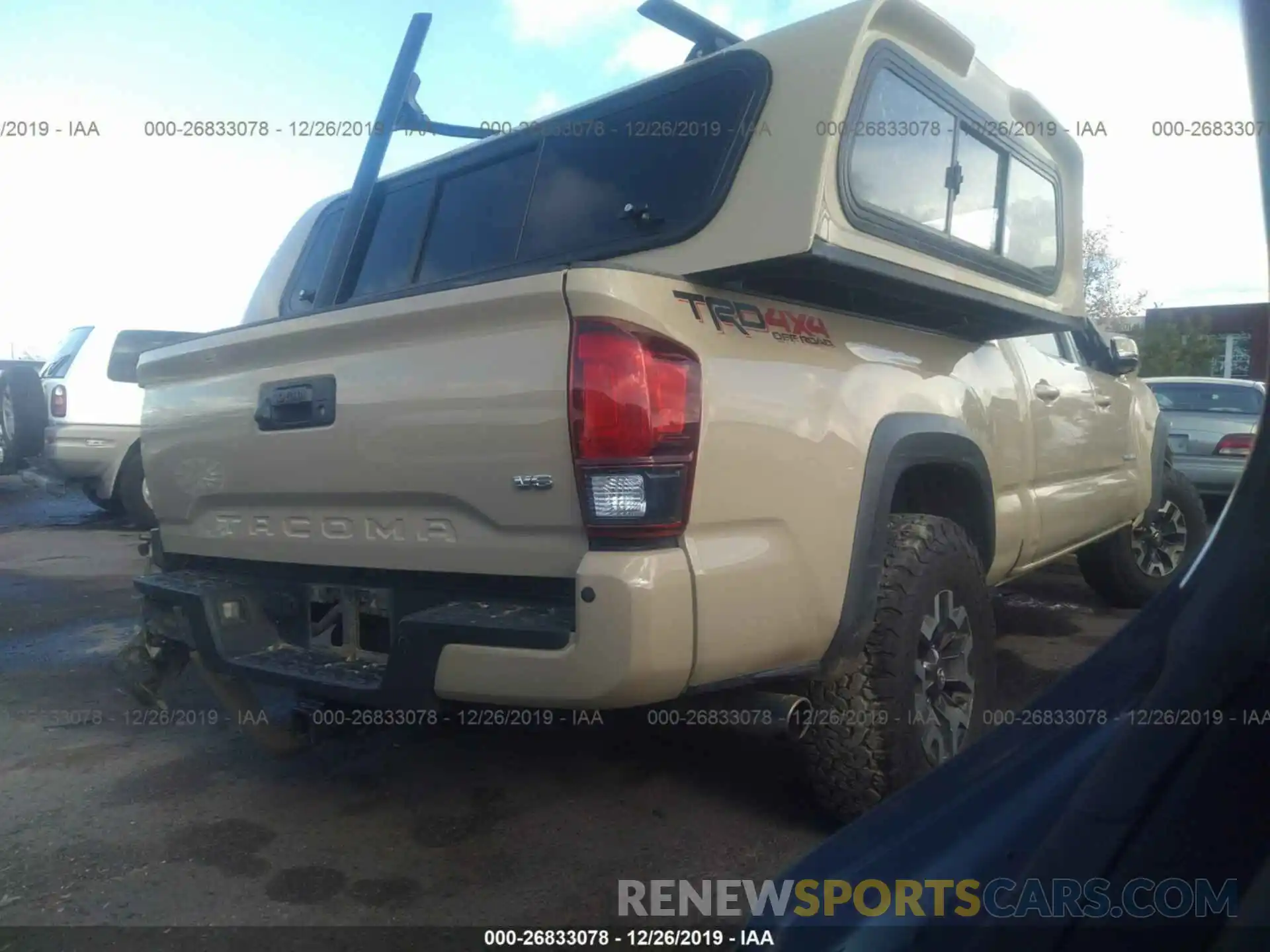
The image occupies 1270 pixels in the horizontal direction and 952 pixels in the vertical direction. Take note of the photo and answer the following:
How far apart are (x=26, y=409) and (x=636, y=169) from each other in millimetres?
8624

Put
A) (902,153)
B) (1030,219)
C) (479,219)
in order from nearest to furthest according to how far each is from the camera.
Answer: (902,153) → (479,219) → (1030,219)

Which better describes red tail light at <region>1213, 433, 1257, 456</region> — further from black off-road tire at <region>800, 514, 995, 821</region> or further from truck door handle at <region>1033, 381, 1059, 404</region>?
black off-road tire at <region>800, 514, 995, 821</region>

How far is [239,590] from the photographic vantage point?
3.02m

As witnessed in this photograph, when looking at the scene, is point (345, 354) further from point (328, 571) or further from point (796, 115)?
point (796, 115)

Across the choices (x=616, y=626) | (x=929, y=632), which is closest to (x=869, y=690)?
(x=929, y=632)

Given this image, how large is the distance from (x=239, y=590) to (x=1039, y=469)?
3131 millimetres

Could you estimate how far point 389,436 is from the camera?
8.57ft

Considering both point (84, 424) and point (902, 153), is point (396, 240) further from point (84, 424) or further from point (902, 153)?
point (84, 424)

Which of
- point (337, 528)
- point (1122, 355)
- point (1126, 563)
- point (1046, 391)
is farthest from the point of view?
point (1126, 563)

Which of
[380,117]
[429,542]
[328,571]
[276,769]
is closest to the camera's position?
[429,542]

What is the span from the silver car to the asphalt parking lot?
4735 mm

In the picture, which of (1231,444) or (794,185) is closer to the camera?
(794,185)

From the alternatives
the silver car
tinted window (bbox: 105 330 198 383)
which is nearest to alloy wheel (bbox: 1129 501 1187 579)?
the silver car

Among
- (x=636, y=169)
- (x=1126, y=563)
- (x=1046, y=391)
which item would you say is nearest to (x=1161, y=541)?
(x=1126, y=563)
